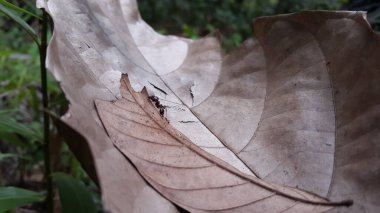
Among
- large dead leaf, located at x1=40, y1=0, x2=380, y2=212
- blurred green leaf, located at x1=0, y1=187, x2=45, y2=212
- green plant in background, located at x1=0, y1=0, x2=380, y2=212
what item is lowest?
blurred green leaf, located at x1=0, y1=187, x2=45, y2=212

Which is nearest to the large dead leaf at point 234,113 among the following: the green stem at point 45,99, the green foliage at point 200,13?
the green stem at point 45,99

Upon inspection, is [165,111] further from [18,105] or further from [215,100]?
[18,105]

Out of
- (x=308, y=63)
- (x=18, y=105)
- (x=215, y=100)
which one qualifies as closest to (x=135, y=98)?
(x=215, y=100)

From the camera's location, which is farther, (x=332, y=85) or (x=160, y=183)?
(x=332, y=85)

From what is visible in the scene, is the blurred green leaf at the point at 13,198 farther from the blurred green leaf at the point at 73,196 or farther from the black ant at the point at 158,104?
the black ant at the point at 158,104

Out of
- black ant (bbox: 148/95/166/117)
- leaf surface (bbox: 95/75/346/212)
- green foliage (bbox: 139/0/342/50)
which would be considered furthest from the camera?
green foliage (bbox: 139/0/342/50)

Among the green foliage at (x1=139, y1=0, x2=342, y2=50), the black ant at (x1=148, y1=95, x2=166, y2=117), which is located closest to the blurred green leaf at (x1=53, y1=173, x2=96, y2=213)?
the black ant at (x1=148, y1=95, x2=166, y2=117)

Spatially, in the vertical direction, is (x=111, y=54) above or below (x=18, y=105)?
below

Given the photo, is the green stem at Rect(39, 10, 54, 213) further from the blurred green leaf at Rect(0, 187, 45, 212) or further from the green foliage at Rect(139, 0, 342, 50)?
the green foliage at Rect(139, 0, 342, 50)

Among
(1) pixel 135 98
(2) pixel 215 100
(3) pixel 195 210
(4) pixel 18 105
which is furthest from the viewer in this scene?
(4) pixel 18 105
